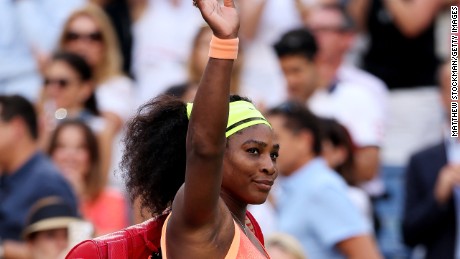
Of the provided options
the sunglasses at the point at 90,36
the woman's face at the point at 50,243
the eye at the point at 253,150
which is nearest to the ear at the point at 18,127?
the woman's face at the point at 50,243

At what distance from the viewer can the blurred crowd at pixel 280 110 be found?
260 inches

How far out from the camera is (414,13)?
9.00 m

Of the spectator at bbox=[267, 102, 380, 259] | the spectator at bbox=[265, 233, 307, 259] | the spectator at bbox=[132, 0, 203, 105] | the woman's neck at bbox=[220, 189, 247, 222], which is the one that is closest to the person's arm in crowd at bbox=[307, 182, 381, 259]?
the spectator at bbox=[267, 102, 380, 259]

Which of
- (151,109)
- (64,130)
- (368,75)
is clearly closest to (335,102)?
(368,75)

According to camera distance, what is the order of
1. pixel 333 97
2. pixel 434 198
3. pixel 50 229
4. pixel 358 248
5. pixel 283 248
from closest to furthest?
pixel 283 248
pixel 50 229
pixel 358 248
pixel 434 198
pixel 333 97

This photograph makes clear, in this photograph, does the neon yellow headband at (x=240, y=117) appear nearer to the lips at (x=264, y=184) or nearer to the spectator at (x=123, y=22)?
the lips at (x=264, y=184)

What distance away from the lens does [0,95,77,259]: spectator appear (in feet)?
21.9

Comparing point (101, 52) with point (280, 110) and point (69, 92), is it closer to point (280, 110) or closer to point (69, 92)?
point (69, 92)

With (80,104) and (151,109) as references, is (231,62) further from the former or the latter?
(80,104)

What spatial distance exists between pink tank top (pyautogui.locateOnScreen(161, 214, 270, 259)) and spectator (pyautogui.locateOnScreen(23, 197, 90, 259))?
7.37 ft

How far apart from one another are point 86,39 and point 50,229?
2.81m

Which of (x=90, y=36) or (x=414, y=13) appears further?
(x=414, y=13)

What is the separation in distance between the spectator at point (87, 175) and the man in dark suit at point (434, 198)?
1691 mm

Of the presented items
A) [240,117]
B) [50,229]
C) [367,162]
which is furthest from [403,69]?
[240,117]
